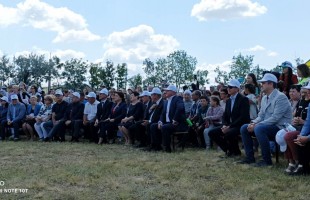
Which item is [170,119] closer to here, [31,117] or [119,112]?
[119,112]

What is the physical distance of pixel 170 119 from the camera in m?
10.2

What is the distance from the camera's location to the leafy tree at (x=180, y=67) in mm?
47500

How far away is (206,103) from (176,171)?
4.02 meters

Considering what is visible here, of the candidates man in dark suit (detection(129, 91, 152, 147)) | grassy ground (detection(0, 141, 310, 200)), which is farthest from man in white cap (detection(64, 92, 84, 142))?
grassy ground (detection(0, 141, 310, 200))

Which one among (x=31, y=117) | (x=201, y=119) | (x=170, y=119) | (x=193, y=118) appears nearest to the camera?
A: (x=170, y=119)

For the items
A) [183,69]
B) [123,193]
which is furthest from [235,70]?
[123,193]

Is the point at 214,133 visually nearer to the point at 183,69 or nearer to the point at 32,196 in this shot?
the point at 32,196

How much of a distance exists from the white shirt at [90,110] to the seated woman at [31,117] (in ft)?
6.44

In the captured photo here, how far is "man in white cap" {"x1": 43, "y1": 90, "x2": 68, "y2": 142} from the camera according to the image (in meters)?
12.9

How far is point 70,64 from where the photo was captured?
45125 mm

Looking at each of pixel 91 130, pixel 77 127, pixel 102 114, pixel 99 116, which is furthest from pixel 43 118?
pixel 102 114

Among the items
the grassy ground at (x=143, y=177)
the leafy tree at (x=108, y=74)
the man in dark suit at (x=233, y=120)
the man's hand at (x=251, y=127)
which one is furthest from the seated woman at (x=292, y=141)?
the leafy tree at (x=108, y=74)

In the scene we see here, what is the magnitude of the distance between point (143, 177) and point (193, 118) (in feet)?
15.2

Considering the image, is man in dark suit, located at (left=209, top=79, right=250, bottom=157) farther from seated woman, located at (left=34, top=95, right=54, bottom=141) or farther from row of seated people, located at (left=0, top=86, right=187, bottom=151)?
Answer: seated woman, located at (left=34, top=95, right=54, bottom=141)
